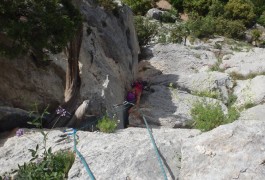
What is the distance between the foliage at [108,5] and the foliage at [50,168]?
10.5 meters

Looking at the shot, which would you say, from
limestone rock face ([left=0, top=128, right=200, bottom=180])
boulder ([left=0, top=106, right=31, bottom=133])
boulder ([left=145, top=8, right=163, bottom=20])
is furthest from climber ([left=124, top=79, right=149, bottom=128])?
boulder ([left=145, top=8, right=163, bottom=20])

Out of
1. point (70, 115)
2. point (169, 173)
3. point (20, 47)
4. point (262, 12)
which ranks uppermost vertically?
point (20, 47)

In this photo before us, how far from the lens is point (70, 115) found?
1012cm

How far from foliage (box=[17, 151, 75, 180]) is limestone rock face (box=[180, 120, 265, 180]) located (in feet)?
5.84

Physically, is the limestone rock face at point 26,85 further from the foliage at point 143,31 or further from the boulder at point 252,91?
the foliage at point 143,31

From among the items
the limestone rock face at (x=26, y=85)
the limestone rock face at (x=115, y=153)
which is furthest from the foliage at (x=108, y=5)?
the limestone rock face at (x=115, y=153)

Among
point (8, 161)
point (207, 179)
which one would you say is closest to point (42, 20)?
point (8, 161)

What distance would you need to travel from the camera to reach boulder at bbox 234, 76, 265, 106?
14239mm

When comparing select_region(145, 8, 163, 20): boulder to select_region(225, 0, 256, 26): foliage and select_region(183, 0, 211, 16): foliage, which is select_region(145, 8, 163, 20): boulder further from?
select_region(225, 0, 256, 26): foliage

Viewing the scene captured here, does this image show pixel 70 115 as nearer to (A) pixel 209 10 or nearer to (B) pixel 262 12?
(A) pixel 209 10

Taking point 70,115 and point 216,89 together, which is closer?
point 70,115

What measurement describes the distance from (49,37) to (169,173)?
441cm

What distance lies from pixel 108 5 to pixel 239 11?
25.4 meters

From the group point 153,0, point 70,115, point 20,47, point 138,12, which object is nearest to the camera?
point 20,47
